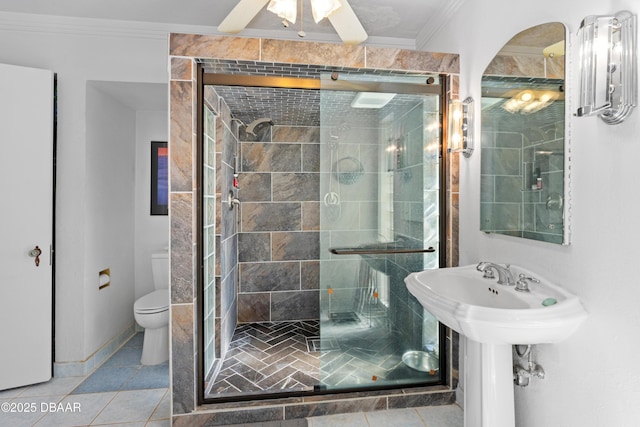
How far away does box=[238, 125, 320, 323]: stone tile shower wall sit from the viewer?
355cm

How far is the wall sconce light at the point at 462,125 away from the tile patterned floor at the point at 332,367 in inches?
46.1

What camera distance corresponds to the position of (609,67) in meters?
1.13

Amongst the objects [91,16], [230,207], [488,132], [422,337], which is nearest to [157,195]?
[230,207]

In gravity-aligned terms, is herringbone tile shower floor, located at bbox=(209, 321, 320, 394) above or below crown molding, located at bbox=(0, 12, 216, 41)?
below

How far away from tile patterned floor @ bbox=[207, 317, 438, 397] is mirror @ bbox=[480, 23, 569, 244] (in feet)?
3.08

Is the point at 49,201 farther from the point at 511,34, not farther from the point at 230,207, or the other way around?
the point at 511,34

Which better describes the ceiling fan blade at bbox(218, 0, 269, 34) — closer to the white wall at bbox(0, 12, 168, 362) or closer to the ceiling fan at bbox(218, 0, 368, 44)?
the ceiling fan at bbox(218, 0, 368, 44)

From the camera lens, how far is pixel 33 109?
2334 mm

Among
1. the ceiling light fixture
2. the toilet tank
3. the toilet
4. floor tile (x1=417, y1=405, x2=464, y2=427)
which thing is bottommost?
floor tile (x1=417, y1=405, x2=464, y2=427)

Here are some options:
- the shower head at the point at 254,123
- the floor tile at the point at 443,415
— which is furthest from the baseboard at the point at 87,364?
the floor tile at the point at 443,415

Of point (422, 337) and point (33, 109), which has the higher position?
point (33, 109)

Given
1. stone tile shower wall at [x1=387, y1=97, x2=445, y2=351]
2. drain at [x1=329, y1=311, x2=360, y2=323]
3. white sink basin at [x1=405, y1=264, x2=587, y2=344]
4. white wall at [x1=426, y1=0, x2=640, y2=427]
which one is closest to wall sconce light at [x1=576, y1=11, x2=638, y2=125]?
white wall at [x1=426, y1=0, x2=640, y2=427]

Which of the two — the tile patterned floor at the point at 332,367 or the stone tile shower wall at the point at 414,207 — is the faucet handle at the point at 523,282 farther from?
the tile patterned floor at the point at 332,367

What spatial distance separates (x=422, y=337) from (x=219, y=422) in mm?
1306
